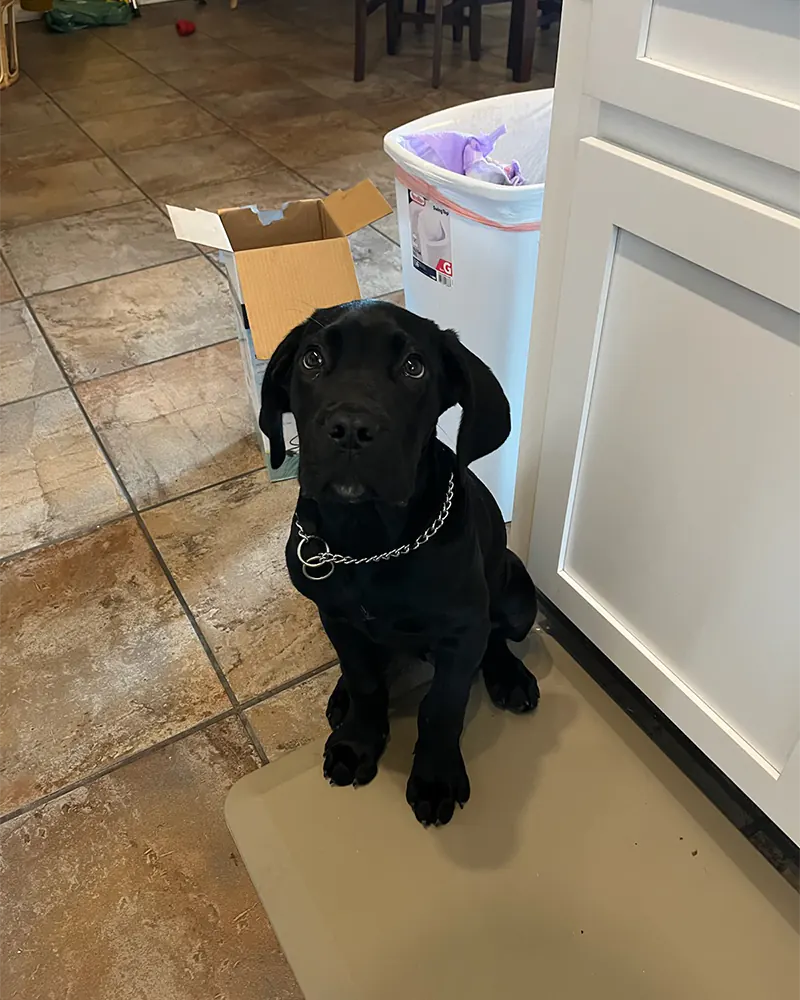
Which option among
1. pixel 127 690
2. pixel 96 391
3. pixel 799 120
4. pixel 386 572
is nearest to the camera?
pixel 799 120

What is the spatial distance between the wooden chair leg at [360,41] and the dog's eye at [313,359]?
3672 millimetres

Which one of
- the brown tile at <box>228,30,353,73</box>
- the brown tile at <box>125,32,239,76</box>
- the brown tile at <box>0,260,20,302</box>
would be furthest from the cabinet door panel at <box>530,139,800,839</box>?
the brown tile at <box>125,32,239,76</box>

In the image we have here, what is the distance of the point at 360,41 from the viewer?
415 centimetres

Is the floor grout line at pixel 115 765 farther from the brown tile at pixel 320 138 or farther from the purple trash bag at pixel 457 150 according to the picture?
the brown tile at pixel 320 138

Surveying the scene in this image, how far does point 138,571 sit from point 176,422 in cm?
51

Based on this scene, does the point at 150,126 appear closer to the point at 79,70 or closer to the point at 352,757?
the point at 79,70

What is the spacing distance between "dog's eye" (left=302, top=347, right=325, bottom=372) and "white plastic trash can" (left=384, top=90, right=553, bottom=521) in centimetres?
57

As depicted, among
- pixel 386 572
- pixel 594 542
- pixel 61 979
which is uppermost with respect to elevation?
pixel 386 572

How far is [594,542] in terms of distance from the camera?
1336mm

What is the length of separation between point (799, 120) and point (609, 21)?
0.28 m

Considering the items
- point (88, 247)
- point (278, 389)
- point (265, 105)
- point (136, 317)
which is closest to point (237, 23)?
point (265, 105)

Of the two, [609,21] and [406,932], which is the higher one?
[609,21]

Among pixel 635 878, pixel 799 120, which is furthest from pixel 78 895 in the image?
pixel 799 120

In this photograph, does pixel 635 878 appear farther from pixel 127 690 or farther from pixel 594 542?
pixel 127 690
